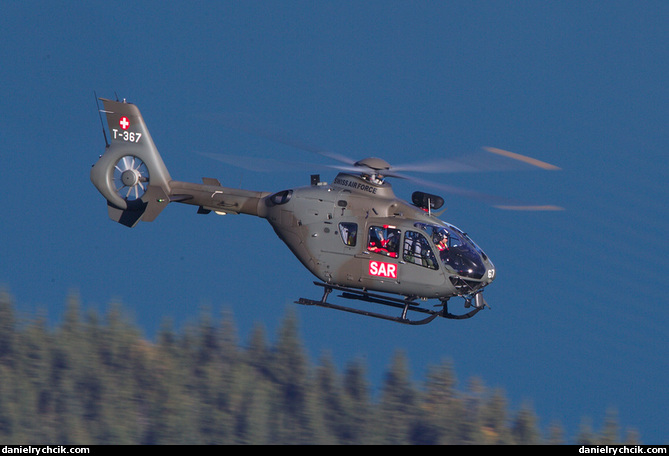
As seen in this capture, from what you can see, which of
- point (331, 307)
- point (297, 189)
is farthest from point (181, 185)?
point (331, 307)

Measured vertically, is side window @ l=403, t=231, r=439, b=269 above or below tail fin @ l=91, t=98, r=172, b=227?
below

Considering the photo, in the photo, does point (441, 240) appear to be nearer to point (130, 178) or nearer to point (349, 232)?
point (349, 232)

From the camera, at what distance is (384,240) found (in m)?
24.1

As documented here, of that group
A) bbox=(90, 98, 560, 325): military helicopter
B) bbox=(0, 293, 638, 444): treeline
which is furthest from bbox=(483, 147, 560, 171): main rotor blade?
bbox=(0, 293, 638, 444): treeline

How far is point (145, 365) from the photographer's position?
175 ft

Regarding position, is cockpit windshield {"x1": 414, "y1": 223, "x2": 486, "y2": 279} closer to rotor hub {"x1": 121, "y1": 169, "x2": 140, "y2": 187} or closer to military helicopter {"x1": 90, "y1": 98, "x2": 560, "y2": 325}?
military helicopter {"x1": 90, "y1": 98, "x2": 560, "y2": 325}

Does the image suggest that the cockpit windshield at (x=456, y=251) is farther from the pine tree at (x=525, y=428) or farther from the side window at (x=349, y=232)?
the pine tree at (x=525, y=428)

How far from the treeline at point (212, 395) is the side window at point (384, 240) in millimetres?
23199

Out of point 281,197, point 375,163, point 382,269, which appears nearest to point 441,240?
point 382,269

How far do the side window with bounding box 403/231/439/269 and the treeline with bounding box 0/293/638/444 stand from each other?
23400 millimetres

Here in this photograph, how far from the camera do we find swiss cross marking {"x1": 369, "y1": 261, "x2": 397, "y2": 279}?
2390 cm

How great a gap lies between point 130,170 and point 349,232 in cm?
648

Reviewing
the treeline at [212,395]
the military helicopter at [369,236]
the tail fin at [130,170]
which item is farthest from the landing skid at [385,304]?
the treeline at [212,395]

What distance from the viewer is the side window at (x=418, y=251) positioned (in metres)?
23.6
